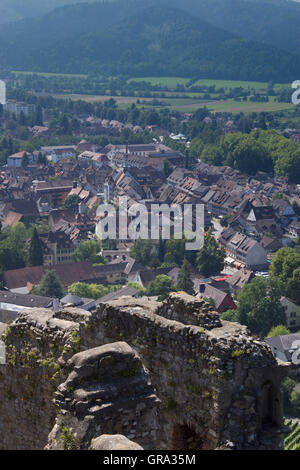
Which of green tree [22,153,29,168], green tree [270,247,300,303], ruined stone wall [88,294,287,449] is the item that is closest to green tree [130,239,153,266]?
green tree [270,247,300,303]

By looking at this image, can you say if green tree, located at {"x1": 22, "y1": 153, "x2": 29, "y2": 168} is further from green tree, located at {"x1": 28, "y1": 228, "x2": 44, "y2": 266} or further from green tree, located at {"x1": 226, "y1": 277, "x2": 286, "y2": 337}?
green tree, located at {"x1": 226, "y1": 277, "x2": 286, "y2": 337}

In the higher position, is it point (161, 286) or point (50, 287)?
point (50, 287)

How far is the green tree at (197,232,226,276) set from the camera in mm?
92375

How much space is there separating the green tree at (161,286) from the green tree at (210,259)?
861 centimetres

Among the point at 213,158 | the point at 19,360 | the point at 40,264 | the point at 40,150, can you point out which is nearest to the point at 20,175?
the point at 40,150

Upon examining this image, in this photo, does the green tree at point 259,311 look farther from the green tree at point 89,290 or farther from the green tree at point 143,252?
the green tree at point 143,252

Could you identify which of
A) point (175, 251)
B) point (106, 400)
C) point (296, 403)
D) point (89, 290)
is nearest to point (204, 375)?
point (106, 400)

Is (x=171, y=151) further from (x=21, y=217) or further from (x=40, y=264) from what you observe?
(x=40, y=264)

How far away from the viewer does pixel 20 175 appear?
151 m

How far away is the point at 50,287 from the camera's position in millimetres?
80375

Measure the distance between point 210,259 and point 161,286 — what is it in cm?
1217

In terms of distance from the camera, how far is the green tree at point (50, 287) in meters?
79.8

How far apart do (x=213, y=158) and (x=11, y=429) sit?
164132 millimetres

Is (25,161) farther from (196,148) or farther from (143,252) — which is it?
(143,252)
